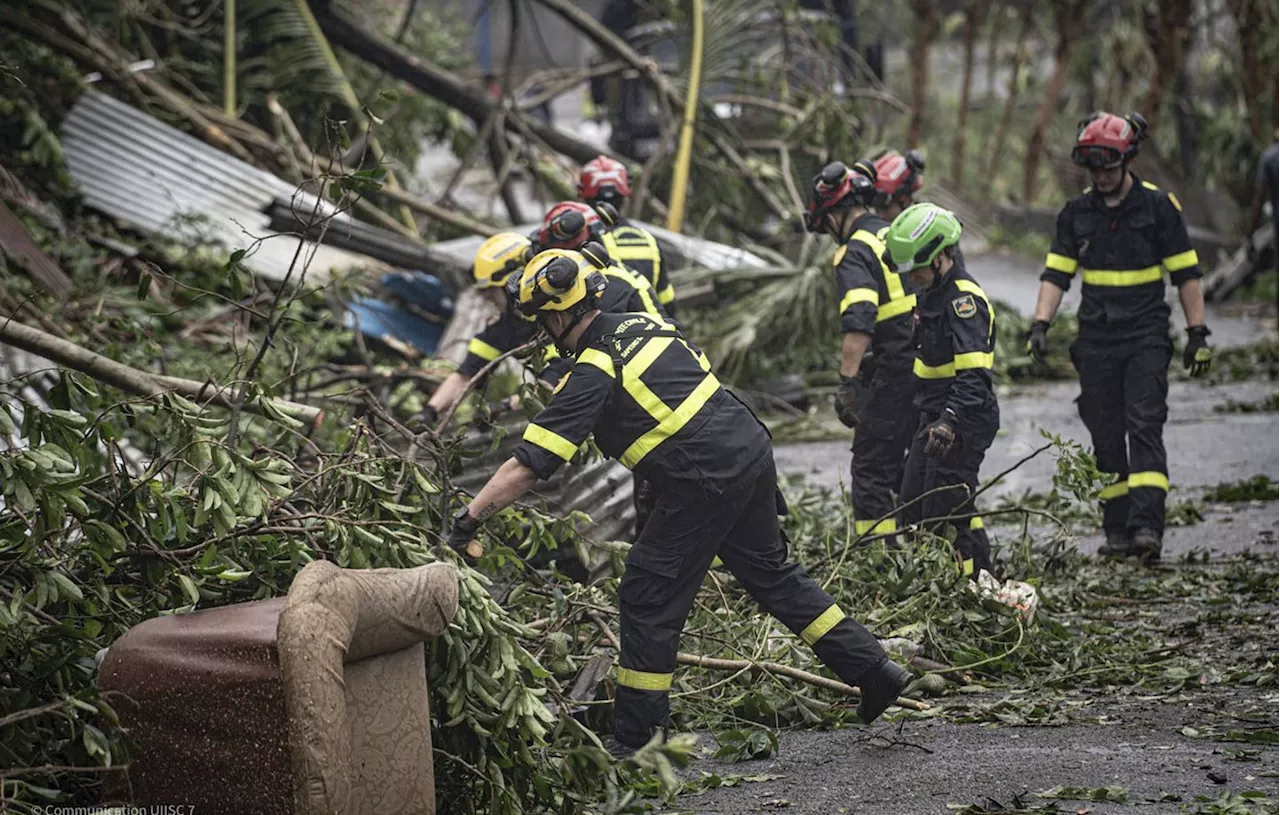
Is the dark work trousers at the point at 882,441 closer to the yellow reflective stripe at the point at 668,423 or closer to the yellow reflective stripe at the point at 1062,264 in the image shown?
the yellow reflective stripe at the point at 1062,264

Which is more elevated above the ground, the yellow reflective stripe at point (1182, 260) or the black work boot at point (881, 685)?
the yellow reflective stripe at point (1182, 260)

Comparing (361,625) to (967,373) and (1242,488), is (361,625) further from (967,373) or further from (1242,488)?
(1242,488)

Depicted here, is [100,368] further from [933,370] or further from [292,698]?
[933,370]

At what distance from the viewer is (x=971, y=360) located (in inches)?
248

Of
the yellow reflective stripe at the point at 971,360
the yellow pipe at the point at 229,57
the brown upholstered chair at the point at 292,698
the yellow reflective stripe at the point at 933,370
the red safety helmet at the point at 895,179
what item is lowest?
the brown upholstered chair at the point at 292,698

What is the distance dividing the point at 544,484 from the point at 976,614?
195cm

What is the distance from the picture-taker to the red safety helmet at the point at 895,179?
7680 mm

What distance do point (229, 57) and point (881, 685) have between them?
8.73 meters

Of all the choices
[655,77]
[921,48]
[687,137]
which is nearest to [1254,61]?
[921,48]

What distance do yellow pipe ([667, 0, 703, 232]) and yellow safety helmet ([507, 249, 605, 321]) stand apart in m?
7.33

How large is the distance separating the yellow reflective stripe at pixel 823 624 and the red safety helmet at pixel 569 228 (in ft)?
7.39

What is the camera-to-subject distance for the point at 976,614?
19.1 ft

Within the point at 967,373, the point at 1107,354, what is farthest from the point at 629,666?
the point at 1107,354

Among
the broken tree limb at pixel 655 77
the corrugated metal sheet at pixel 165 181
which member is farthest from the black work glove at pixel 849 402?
the broken tree limb at pixel 655 77
